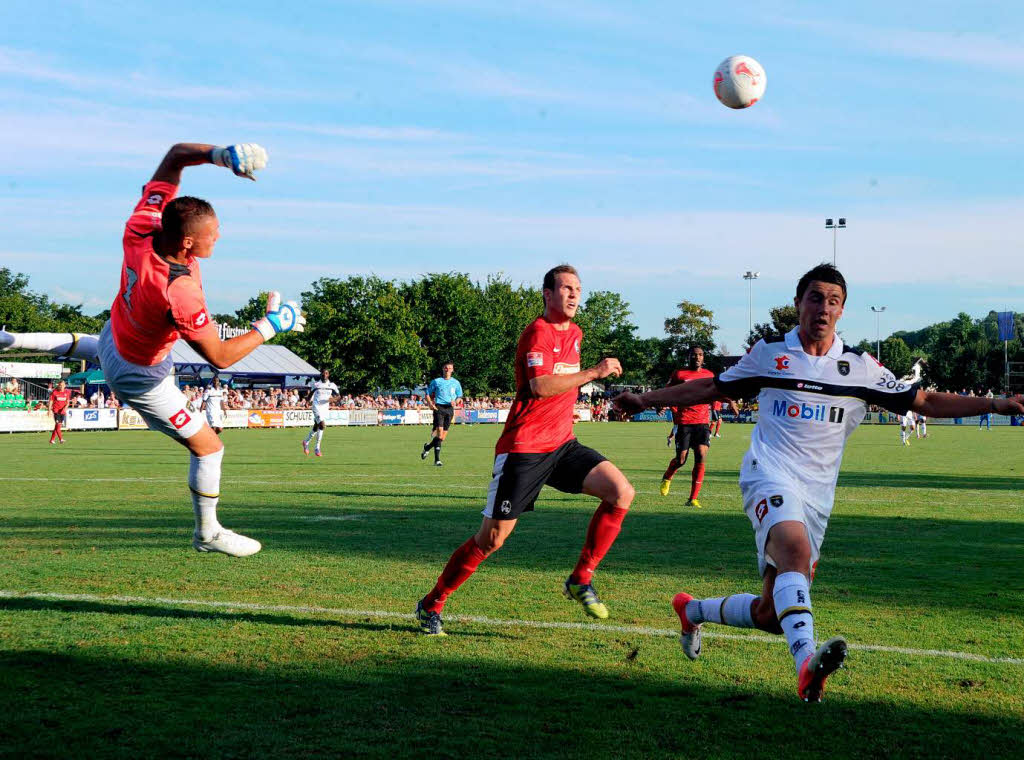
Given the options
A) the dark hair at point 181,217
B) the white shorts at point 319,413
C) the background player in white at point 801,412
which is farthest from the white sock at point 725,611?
the white shorts at point 319,413

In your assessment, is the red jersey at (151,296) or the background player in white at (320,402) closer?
the red jersey at (151,296)

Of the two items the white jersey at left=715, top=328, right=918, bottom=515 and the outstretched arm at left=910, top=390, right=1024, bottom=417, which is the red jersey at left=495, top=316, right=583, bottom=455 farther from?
the outstretched arm at left=910, top=390, right=1024, bottom=417

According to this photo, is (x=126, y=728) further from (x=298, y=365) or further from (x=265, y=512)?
(x=298, y=365)

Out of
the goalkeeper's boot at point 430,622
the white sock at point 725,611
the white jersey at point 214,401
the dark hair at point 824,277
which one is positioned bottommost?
the white jersey at point 214,401

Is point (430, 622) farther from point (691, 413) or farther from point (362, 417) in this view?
point (362, 417)

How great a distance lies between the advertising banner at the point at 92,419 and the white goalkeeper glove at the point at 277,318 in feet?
130

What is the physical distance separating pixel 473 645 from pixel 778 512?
2117mm

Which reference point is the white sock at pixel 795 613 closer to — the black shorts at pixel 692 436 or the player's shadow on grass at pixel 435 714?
the player's shadow on grass at pixel 435 714

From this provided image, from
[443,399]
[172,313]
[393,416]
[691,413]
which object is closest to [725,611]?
[172,313]

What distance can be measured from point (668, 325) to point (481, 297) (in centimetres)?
3531

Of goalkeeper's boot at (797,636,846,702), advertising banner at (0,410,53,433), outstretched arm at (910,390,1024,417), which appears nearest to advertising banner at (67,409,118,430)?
advertising banner at (0,410,53,433)

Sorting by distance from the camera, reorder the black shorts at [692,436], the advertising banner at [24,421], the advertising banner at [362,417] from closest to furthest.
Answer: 1. the black shorts at [692,436]
2. the advertising banner at [24,421]
3. the advertising banner at [362,417]

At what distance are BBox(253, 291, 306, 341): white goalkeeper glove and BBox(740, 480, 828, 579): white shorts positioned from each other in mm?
3102

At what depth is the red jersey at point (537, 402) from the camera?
264 inches
